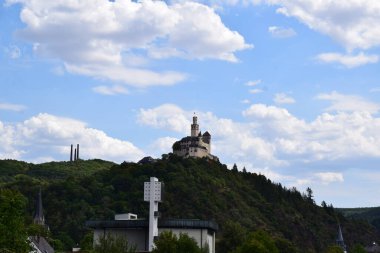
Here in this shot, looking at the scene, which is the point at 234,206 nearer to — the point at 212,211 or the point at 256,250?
the point at 212,211

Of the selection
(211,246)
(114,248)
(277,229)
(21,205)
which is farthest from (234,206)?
(21,205)

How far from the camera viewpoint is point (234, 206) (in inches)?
7800

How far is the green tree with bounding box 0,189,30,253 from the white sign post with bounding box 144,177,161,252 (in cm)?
2925

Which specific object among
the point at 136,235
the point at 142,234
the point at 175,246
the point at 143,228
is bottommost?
the point at 175,246

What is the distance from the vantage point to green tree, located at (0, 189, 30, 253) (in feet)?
188

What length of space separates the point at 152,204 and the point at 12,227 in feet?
106

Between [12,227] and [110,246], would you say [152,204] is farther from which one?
[12,227]

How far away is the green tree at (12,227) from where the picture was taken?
5741 centimetres

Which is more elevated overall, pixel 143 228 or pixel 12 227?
pixel 143 228

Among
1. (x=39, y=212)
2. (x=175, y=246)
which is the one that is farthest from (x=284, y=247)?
(x=175, y=246)

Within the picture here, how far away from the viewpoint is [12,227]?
58.1 m

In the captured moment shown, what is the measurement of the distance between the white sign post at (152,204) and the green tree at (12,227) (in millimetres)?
29253

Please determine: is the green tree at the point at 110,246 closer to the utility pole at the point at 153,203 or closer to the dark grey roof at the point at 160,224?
the utility pole at the point at 153,203

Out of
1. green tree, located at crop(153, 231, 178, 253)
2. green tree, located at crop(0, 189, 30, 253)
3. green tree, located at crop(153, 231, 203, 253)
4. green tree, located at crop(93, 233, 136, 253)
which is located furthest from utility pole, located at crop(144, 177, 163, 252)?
green tree, located at crop(0, 189, 30, 253)
